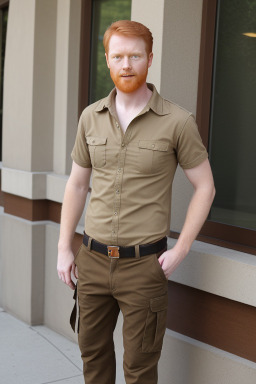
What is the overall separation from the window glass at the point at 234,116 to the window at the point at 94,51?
1.38 meters

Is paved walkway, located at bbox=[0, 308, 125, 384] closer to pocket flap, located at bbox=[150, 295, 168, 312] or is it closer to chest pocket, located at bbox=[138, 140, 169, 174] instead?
pocket flap, located at bbox=[150, 295, 168, 312]

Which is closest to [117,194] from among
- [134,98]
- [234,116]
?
[134,98]

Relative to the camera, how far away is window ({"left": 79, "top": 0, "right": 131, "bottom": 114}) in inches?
174

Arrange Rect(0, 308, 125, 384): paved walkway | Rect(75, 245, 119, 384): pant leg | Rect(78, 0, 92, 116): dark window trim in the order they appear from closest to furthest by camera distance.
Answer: Rect(75, 245, 119, 384): pant leg → Rect(0, 308, 125, 384): paved walkway → Rect(78, 0, 92, 116): dark window trim

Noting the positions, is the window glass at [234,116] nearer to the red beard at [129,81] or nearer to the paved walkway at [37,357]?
the red beard at [129,81]

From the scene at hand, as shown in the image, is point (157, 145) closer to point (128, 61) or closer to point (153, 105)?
point (153, 105)

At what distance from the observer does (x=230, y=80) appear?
3.13 metres

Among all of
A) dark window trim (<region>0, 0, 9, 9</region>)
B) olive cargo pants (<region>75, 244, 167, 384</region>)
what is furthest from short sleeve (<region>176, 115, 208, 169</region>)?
dark window trim (<region>0, 0, 9, 9</region>)

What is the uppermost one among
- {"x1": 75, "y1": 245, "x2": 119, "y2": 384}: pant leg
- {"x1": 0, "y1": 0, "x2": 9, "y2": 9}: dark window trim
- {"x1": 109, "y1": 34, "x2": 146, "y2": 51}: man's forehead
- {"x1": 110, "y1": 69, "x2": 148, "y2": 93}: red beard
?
{"x1": 0, "y1": 0, "x2": 9, "y2": 9}: dark window trim

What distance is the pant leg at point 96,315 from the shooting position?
2.52 metres

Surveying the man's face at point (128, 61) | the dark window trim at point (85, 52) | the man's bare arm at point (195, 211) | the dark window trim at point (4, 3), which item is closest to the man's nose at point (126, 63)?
the man's face at point (128, 61)

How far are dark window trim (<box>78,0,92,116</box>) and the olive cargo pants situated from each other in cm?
226

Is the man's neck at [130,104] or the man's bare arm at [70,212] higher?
A: the man's neck at [130,104]

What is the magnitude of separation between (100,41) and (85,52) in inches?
6.3
